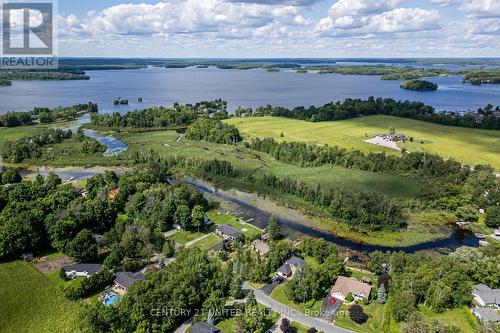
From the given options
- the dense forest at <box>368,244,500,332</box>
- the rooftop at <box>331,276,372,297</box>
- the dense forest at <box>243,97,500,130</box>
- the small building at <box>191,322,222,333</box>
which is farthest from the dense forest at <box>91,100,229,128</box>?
the small building at <box>191,322,222,333</box>

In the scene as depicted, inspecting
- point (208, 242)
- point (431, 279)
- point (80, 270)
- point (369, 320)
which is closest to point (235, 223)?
point (208, 242)

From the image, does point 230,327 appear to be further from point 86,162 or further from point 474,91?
point 474,91

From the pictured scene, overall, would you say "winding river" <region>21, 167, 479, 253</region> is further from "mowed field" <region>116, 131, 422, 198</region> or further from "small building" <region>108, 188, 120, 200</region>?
"small building" <region>108, 188, 120, 200</region>

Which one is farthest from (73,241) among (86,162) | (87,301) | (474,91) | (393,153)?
(474,91)

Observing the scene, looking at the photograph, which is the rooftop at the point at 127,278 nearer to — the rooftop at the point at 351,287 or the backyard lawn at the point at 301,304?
the backyard lawn at the point at 301,304

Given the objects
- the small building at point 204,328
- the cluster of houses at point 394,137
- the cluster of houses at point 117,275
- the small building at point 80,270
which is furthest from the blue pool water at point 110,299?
the cluster of houses at point 394,137

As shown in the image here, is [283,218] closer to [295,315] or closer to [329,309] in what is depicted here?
[329,309]
